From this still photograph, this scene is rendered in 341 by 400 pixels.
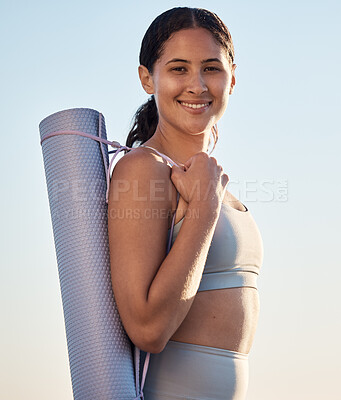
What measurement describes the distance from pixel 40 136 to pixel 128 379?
1068 millimetres

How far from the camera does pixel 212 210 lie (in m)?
2.50

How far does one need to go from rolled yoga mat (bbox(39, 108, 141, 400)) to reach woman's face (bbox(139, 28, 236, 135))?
1.23 feet

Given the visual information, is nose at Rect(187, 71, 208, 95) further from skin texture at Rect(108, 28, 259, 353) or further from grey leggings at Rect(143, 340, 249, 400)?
grey leggings at Rect(143, 340, 249, 400)

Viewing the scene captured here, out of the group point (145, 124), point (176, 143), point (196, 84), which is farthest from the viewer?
point (145, 124)

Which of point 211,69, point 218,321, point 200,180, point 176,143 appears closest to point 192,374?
point 218,321

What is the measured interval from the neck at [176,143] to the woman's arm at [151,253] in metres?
0.46

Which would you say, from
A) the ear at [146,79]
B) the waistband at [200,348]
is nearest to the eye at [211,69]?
the ear at [146,79]

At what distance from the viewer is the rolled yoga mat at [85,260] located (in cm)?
250

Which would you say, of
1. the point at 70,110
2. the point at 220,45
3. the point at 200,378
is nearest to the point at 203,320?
the point at 200,378

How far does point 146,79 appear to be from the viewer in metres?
3.12

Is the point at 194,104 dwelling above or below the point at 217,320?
above

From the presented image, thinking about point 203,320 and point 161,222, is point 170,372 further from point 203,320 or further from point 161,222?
point 161,222

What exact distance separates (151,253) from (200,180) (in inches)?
13.9

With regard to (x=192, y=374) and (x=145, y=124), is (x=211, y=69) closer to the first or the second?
(x=145, y=124)
